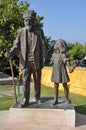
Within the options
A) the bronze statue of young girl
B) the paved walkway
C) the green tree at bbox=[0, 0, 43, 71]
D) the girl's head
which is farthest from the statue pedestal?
the green tree at bbox=[0, 0, 43, 71]

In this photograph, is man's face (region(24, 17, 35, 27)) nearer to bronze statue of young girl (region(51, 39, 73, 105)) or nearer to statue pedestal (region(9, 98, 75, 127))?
bronze statue of young girl (region(51, 39, 73, 105))

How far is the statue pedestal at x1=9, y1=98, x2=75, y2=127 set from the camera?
764cm

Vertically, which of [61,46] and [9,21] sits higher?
[9,21]

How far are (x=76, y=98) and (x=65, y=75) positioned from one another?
507cm

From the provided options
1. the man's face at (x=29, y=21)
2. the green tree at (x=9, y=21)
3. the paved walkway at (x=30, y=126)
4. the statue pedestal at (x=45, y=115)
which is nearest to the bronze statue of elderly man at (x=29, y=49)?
the man's face at (x=29, y=21)

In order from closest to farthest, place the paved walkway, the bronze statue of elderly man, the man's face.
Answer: the paved walkway < the man's face < the bronze statue of elderly man

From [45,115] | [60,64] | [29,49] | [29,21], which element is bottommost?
[45,115]

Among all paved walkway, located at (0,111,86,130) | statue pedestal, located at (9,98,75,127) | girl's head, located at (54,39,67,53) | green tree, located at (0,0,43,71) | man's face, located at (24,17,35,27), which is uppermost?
green tree, located at (0,0,43,71)

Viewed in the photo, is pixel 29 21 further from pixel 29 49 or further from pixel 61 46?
pixel 61 46

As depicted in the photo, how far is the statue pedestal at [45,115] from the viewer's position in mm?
7641

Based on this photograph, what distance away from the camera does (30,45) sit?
800 centimetres

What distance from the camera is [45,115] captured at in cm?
770

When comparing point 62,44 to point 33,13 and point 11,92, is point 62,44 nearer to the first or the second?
point 33,13

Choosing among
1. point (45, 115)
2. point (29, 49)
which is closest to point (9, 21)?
point (29, 49)
